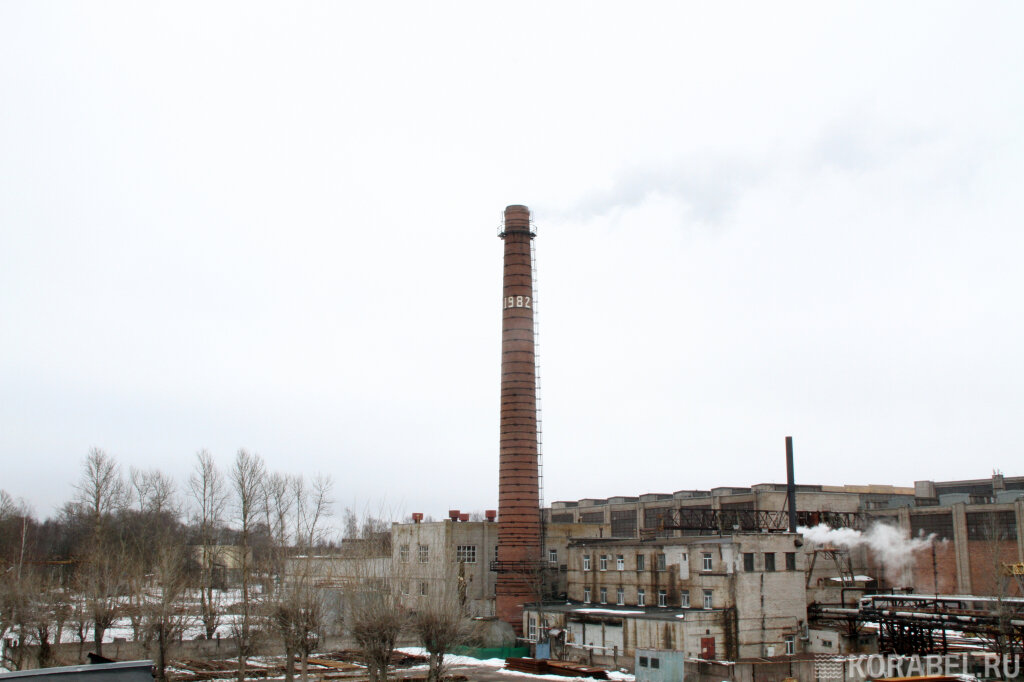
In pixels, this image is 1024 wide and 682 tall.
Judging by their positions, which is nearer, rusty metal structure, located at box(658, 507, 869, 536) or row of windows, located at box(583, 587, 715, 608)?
row of windows, located at box(583, 587, 715, 608)

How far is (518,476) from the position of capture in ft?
147

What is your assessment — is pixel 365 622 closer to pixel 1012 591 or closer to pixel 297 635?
pixel 297 635

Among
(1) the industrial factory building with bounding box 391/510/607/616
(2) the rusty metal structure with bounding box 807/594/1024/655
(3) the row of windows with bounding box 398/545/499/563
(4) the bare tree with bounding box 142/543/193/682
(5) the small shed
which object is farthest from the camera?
(3) the row of windows with bounding box 398/545/499/563

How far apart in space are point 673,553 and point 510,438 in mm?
10601

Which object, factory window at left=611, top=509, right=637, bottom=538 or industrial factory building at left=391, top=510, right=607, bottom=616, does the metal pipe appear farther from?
factory window at left=611, top=509, right=637, bottom=538

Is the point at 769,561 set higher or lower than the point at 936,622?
higher

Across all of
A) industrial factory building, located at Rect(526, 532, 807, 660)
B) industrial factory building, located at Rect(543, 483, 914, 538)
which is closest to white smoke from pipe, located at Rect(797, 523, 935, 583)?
industrial factory building, located at Rect(543, 483, 914, 538)

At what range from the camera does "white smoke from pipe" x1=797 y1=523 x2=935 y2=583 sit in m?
49.8

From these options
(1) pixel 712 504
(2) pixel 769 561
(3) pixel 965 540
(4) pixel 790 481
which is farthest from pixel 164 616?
(3) pixel 965 540

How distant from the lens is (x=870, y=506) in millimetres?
58562

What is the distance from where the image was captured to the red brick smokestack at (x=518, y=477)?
44.5 metres

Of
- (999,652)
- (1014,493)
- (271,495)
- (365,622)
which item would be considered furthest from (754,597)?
(271,495)

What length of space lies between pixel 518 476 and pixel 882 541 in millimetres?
25986

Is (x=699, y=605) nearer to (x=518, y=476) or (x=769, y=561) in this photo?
(x=769, y=561)
